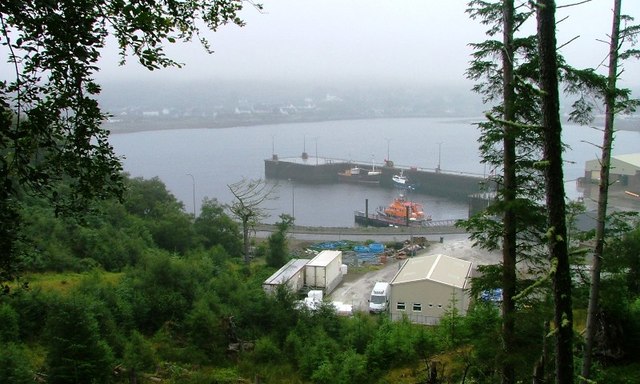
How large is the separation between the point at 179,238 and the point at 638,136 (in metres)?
58.3

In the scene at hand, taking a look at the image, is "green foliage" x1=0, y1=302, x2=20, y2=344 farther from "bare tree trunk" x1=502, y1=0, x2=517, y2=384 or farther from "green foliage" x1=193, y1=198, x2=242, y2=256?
"green foliage" x1=193, y1=198, x2=242, y2=256

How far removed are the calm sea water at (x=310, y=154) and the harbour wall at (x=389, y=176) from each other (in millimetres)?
1145

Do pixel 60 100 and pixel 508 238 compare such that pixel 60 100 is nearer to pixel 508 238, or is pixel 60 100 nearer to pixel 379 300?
pixel 508 238

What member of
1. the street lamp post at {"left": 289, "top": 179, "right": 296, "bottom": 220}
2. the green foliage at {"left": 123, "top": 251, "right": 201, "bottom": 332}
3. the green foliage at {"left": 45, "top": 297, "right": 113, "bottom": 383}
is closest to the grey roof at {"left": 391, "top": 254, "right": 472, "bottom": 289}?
the green foliage at {"left": 123, "top": 251, "right": 201, "bottom": 332}

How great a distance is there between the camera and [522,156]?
358 cm

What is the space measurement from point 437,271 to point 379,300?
1.23m

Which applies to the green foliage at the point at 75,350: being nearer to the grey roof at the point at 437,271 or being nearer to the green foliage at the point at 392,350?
the green foliage at the point at 392,350

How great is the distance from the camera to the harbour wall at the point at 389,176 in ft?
98.9

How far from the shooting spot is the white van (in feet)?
31.6

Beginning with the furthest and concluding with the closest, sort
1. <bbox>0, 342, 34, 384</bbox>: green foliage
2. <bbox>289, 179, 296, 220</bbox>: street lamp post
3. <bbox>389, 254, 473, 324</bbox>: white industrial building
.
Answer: <bbox>289, 179, 296, 220</bbox>: street lamp post
<bbox>389, 254, 473, 324</bbox>: white industrial building
<bbox>0, 342, 34, 384</bbox>: green foliage

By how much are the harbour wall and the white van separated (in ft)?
57.2

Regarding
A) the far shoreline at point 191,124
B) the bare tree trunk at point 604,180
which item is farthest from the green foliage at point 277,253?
the far shoreline at point 191,124

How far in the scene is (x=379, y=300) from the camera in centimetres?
978

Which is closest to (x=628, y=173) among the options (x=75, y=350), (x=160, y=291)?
(x=160, y=291)
